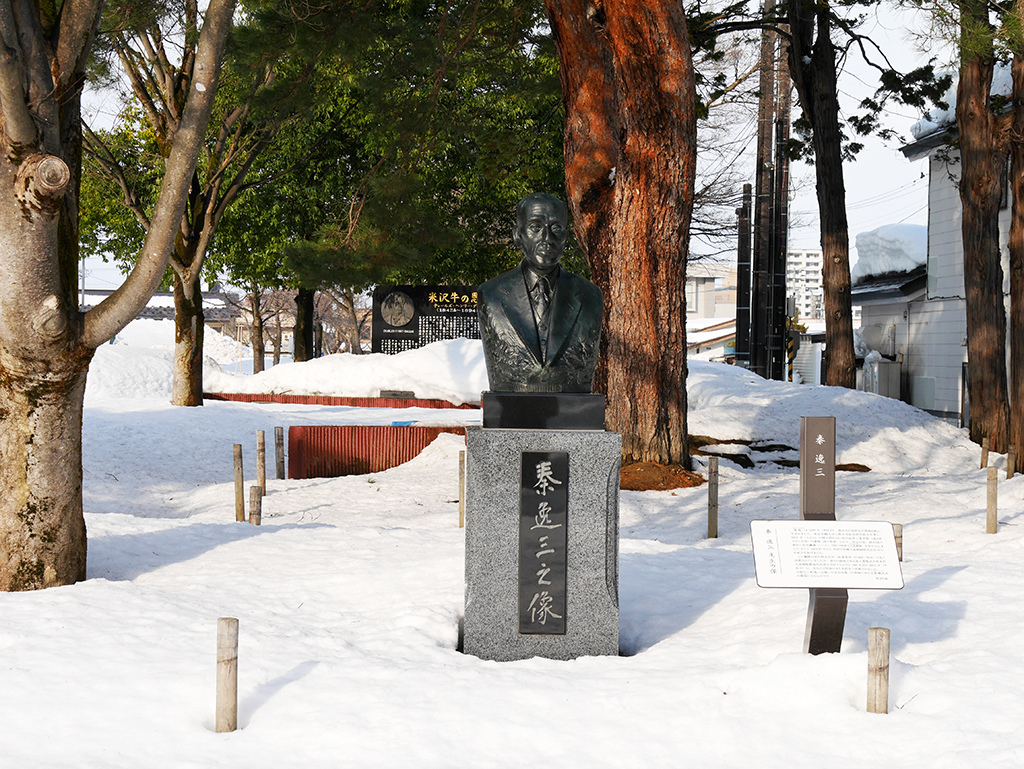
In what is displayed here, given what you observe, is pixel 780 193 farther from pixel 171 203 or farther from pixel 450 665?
pixel 450 665

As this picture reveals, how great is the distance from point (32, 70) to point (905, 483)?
Result: 11.6m

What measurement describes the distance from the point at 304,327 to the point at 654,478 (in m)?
19.1

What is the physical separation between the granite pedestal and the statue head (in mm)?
1149

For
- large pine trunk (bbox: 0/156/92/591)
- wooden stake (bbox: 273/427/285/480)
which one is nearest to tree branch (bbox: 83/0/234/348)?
large pine trunk (bbox: 0/156/92/591)

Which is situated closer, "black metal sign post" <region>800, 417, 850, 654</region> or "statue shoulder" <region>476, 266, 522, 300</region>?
"black metal sign post" <region>800, 417, 850, 654</region>

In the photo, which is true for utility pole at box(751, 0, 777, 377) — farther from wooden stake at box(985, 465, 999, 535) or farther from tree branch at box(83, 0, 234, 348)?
tree branch at box(83, 0, 234, 348)

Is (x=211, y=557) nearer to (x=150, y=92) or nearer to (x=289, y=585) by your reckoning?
(x=289, y=585)

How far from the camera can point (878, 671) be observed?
456cm

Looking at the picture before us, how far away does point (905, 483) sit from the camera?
43.8 feet

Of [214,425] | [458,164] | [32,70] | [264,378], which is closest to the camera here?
[32,70]

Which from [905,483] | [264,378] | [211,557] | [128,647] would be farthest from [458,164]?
[128,647]

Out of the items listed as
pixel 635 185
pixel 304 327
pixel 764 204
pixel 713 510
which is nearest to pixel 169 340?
pixel 304 327

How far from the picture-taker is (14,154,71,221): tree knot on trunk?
6.12 meters

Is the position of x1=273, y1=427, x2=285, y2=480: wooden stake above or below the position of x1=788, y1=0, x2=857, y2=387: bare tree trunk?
below
